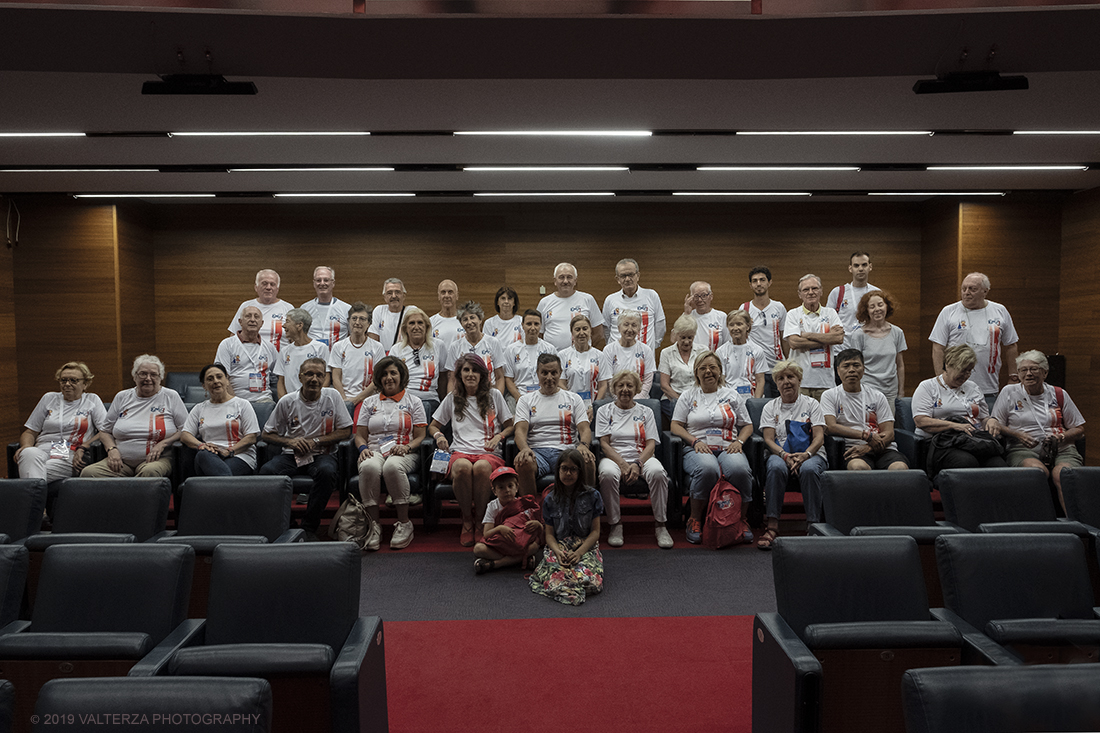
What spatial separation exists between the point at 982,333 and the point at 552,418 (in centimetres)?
369

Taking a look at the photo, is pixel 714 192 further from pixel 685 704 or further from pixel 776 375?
pixel 685 704

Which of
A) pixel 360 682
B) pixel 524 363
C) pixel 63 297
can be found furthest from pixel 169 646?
pixel 63 297

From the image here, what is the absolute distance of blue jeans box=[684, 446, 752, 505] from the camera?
178 inches

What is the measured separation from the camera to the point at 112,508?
10.6ft

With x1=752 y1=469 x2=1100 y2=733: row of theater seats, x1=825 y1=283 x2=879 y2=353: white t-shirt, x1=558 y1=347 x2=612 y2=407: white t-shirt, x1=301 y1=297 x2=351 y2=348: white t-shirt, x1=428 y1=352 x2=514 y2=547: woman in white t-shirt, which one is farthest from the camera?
x1=301 y1=297 x2=351 y2=348: white t-shirt

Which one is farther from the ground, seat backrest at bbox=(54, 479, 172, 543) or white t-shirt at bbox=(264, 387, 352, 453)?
white t-shirt at bbox=(264, 387, 352, 453)

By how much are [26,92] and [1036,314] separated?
983 centimetres

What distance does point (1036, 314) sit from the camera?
25.5 ft

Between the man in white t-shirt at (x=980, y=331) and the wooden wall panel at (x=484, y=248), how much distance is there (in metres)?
2.94

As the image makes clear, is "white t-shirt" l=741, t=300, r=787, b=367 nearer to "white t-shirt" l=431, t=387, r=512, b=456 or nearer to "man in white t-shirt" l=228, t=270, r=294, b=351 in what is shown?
"white t-shirt" l=431, t=387, r=512, b=456

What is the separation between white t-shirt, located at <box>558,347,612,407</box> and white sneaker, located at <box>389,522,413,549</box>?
1.65 metres

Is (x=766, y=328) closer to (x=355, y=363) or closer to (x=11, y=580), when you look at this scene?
(x=355, y=363)

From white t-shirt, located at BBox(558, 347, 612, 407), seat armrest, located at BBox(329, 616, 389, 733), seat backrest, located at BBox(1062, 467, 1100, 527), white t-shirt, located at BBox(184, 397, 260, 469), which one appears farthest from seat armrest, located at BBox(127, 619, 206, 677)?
Result: seat backrest, located at BBox(1062, 467, 1100, 527)

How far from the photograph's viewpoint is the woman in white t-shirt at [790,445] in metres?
4.52
